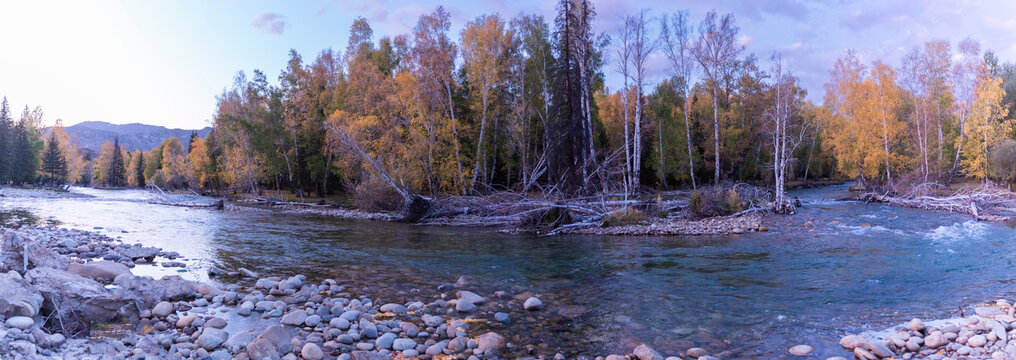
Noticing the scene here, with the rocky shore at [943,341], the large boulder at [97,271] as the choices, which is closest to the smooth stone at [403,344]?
the rocky shore at [943,341]

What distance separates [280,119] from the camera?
44.9m

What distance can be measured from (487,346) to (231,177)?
162 feet

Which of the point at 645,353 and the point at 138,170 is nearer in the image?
the point at 645,353

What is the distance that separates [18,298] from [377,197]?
70.5 ft

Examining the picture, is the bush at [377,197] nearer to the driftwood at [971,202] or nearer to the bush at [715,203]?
the bush at [715,203]

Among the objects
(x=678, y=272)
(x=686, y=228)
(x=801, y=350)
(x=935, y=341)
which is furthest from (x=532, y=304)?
(x=686, y=228)

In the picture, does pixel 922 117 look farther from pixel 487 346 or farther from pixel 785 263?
pixel 487 346

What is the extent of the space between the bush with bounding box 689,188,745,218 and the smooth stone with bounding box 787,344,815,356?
1475 centimetres

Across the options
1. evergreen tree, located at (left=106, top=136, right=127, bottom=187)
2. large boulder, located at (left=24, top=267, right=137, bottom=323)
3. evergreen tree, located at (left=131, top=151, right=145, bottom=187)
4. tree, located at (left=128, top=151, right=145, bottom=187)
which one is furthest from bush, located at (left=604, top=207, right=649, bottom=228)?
evergreen tree, located at (left=106, top=136, right=127, bottom=187)

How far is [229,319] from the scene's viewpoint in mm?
7035

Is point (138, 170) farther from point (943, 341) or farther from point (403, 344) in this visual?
point (943, 341)

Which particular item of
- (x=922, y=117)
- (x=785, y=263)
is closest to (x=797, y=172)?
(x=922, y=117)

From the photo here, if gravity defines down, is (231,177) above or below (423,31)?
below

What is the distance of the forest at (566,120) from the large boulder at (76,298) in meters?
15.4
